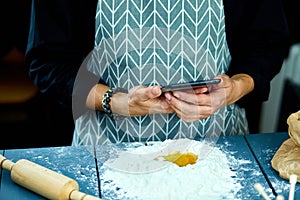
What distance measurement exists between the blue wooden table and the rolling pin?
0.9 inches

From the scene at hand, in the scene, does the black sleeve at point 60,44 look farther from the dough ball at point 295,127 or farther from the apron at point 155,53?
the dough ball at point 295,127

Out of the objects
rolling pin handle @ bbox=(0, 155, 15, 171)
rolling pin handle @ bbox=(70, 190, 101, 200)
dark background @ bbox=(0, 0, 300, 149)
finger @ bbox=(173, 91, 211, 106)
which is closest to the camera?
rolling pin handle @ bbox=(70, 190, 101, 200)

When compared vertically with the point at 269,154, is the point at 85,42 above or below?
above

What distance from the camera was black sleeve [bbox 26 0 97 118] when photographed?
1.31m

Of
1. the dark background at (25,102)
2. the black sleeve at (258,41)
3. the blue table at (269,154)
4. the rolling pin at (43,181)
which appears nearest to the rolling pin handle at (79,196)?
the rolling pin at (43,181)

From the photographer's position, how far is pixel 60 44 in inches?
52.7

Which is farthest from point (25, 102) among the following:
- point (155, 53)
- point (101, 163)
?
point (101, 163)

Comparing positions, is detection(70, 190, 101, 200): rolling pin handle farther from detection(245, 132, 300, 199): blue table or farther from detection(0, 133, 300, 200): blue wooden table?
detection(245, 132, 300, 199): blue table

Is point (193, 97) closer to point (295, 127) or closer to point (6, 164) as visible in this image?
point (295, 127)

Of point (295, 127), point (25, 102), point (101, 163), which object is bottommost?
point (25, 102)

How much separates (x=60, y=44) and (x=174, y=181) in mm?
444

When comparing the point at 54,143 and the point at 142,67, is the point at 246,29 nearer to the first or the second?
the point at 142,67

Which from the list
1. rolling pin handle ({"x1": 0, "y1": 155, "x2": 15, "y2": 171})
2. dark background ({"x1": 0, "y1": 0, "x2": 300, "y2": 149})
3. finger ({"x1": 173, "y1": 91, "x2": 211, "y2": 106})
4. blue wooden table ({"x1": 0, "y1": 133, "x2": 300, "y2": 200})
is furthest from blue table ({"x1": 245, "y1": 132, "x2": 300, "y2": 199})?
dark background ({"x1": 0, "y1": 0, "x2": 300, "y2": 149})

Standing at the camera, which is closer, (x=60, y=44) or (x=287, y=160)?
(x=287, y=160)
